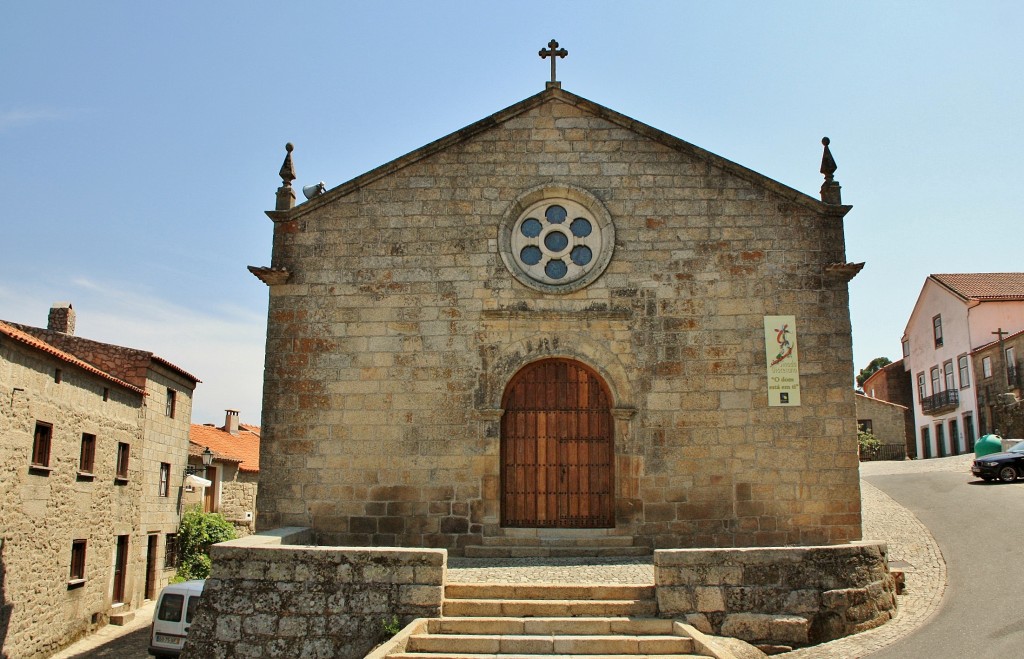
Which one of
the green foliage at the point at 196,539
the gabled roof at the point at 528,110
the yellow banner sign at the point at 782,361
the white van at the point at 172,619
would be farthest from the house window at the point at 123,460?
the yellow banner sign at the point at 782,361

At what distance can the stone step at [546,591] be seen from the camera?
9039 mm

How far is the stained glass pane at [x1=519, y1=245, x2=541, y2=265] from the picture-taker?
13.1 meters

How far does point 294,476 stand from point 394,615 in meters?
4.29

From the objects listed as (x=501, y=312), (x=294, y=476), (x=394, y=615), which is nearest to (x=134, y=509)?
(x=294, y=476)

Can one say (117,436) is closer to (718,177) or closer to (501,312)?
(501,312)

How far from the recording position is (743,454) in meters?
12.3

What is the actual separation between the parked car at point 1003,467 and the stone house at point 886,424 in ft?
60.1

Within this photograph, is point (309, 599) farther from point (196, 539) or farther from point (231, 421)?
point (231, 421)

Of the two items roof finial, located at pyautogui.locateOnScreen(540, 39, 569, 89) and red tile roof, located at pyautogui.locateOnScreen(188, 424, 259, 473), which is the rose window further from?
red tile roof, located at pyautogui.locateOnScreen(188, 424, 259, 473)

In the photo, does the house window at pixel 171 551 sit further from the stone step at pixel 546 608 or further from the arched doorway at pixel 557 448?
the stone step at pixel 546 608

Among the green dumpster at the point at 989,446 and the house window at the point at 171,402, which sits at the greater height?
the house window at the point at 171,402

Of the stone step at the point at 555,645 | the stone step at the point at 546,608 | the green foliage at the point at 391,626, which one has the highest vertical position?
the stone step at the point at 546,608

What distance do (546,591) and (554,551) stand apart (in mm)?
2921

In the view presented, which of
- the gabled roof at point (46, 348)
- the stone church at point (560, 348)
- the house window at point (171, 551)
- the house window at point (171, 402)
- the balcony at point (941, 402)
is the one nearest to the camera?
the stone church at point (560, 348)
